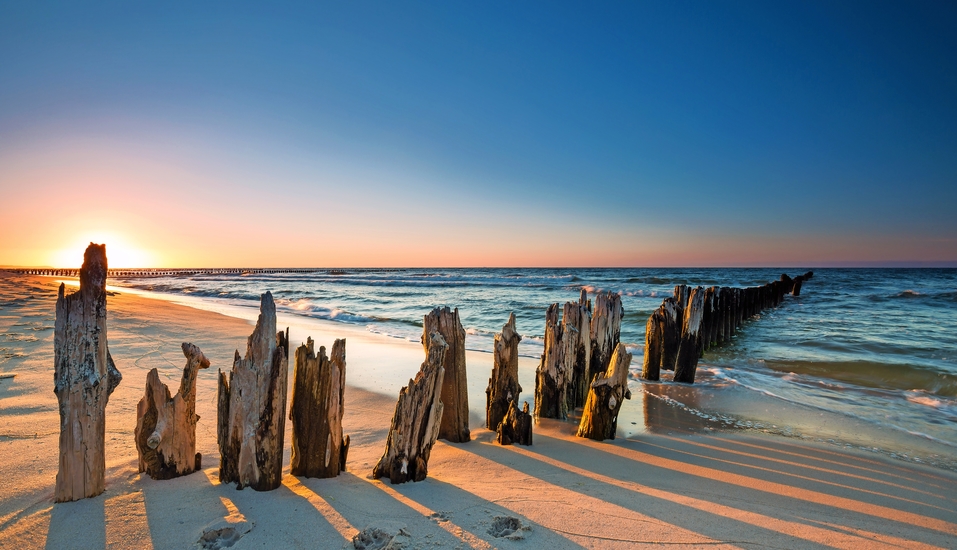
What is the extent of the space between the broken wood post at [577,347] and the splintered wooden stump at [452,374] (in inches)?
70.4

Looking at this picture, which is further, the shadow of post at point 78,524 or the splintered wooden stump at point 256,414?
the splintered wooden stump at point 256,414

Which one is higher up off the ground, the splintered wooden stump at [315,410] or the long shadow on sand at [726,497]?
the splintered wooden stump at [315,410]

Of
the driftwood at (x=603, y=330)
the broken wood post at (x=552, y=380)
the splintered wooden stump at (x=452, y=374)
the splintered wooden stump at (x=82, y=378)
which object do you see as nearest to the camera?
the splintered wooden stump at (x=82, y=378)

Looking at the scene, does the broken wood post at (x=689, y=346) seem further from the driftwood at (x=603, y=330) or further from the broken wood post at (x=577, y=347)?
the broken wood post at (x=577, y=347)

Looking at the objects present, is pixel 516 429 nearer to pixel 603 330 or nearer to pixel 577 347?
pixel 577 347

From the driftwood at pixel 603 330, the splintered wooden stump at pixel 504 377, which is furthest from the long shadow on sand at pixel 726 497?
the driftwood at pixel 603 330

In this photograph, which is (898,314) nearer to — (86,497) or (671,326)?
(671,326)

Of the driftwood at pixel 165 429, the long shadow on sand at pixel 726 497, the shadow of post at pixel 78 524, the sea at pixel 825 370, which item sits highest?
the driftwood at pixel 165 429

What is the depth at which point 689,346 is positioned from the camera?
8.73 m

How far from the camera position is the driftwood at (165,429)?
10.4ft

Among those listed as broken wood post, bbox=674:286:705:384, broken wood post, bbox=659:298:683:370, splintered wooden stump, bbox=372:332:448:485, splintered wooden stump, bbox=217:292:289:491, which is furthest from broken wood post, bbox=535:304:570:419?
broken wood post, bbox=659:298:683:370

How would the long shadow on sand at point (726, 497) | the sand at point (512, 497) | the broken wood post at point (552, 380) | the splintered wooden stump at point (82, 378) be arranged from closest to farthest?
the sand at point (512, 497), the splintered wooden stump at point (82, 378), the long shadow on sand at point (726, 497), the broken wood post at point (552, 380)

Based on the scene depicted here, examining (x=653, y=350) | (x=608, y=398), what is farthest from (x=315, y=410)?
(x=653, y=350)

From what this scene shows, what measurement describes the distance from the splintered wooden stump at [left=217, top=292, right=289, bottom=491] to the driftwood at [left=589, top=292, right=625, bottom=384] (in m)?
4.56
